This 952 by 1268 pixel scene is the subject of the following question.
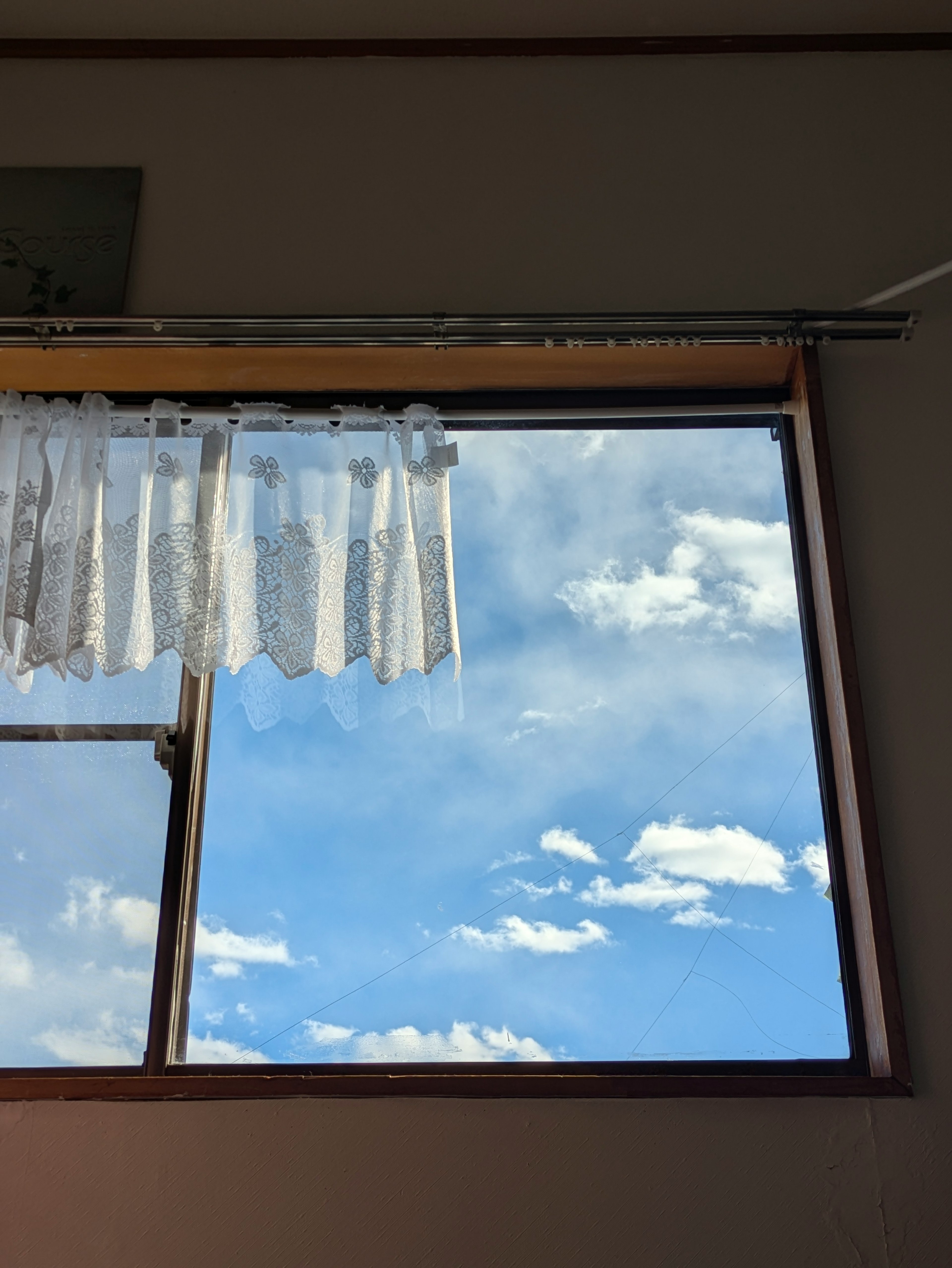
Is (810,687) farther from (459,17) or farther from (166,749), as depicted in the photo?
(459,17)

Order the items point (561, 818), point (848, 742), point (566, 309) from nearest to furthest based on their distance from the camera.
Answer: point (848, 742), point (561, 818), point (566, 309)

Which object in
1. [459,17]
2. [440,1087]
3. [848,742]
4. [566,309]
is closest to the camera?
[440,1087]

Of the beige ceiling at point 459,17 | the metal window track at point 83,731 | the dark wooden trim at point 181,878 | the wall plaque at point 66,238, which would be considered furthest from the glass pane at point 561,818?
the beige ceiling at point 459,17

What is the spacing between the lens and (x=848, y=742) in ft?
5.93

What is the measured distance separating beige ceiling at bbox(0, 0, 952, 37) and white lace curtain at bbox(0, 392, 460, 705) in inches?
36.7

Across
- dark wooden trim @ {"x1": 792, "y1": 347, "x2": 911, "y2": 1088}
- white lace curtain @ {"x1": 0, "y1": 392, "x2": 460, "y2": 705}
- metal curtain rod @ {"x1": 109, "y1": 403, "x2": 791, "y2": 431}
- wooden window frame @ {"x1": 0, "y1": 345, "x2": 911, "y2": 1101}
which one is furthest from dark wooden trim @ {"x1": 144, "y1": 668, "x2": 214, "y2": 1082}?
dark wooden trim @ {"x1": 792, "y1": 347, "x2": 911, "y2": 1088}

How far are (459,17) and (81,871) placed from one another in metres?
1.99

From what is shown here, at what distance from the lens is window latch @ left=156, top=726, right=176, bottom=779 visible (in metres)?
1.93

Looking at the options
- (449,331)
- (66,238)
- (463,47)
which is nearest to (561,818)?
(449,331)

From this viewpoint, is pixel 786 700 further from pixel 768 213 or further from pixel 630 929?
→ pixel 768 213

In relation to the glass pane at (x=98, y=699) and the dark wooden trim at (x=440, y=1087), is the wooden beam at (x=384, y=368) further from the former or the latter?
the dark wooden trim at (x=440, y=1087)

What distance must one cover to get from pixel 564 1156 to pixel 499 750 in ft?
2.33

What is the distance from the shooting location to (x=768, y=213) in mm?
2189

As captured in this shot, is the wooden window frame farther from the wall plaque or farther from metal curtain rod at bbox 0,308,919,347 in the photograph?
the wall plaque
